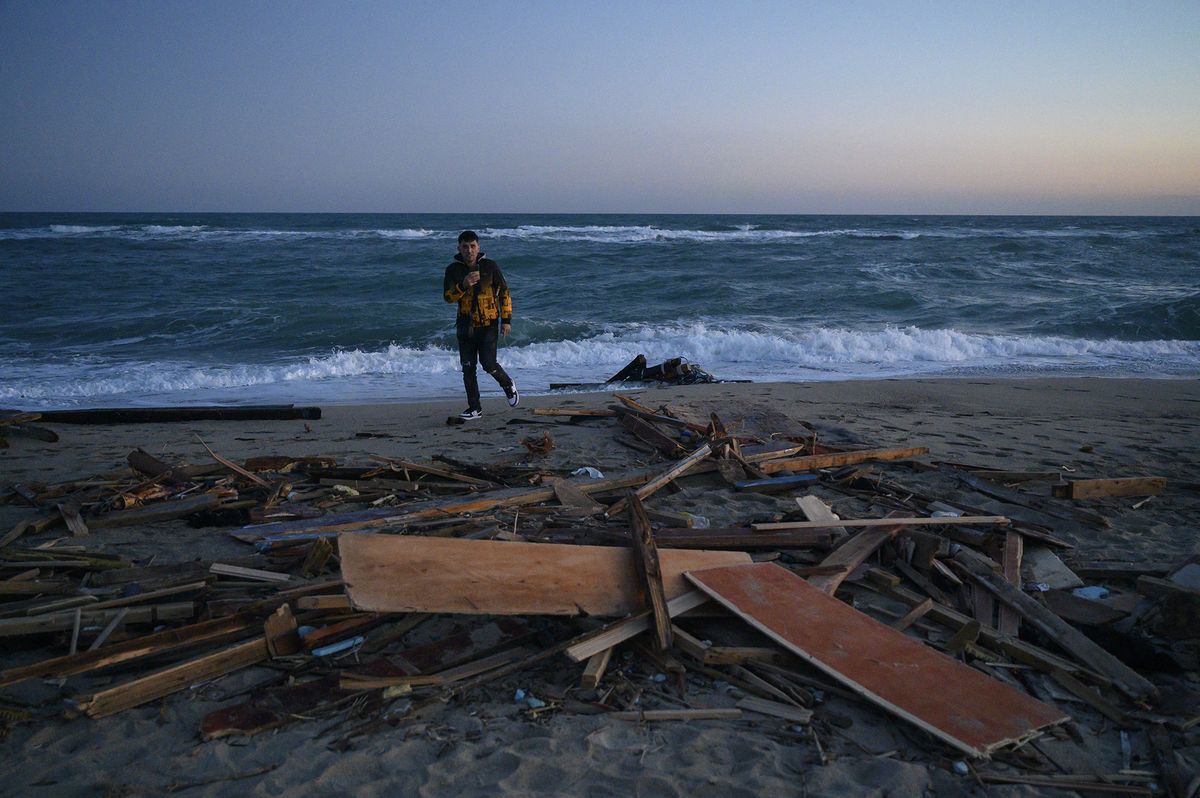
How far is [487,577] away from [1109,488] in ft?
15.6

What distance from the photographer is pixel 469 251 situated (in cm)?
758

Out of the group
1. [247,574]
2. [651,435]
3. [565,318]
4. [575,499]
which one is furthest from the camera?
[565,318]

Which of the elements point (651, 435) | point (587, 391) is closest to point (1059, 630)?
point (651, 435)

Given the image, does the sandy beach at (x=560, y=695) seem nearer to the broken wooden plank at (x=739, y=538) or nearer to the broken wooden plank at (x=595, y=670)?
the broken wooden plank at (x=595, y=670)

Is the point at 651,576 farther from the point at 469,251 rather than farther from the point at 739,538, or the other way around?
the point at 469,251

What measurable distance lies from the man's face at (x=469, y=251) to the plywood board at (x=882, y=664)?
5093 mm

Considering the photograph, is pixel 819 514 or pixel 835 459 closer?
→ pixel 819 514

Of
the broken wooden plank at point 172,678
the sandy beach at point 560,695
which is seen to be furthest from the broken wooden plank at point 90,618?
the broken wooden plank at point 172,678

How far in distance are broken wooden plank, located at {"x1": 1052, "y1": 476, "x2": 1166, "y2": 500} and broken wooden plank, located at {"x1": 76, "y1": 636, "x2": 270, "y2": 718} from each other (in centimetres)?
532

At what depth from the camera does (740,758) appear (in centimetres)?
258

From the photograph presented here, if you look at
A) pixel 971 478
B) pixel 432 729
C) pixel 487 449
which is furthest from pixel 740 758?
pixel 487 449

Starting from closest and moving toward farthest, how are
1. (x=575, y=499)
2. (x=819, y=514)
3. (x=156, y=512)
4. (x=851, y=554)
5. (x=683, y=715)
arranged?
1. (x=683, y=715)
2. (x=851, y=554)
3. (x=819, y=514)
4. (x=156, y=512)
5. (x=575, y=499)

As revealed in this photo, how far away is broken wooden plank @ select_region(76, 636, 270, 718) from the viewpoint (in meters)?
2.75

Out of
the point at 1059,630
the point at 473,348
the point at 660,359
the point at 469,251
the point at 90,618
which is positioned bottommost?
the point at 660,359
